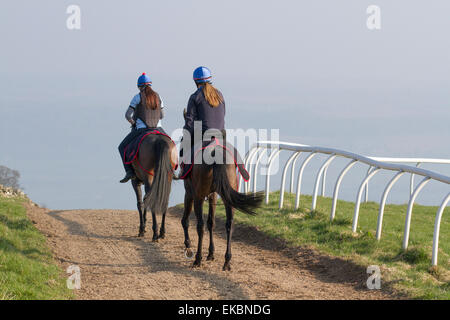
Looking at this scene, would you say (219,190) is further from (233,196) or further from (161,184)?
(161,184)

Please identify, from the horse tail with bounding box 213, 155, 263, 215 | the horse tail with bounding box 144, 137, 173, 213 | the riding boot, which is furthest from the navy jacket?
the riding boot

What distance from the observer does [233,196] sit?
7.13 m

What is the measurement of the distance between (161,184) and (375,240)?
344 cm

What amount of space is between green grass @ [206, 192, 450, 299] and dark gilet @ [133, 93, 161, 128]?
8.29 feet

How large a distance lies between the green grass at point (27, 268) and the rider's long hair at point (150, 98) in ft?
9.74

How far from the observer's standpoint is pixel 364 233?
29.1ft

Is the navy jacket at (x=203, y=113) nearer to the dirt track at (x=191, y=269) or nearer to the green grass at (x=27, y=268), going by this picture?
the dirt track at (x=191, y=269)

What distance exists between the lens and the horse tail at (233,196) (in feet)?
23.3

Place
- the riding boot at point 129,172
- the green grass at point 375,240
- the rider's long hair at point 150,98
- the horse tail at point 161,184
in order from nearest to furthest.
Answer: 1. the green grass at point 375,240
2. the horse tail at point 161,184
3. the rider's long hair at point 150,98
4. the riding boot at point 129,172

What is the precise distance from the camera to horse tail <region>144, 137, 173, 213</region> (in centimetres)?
890

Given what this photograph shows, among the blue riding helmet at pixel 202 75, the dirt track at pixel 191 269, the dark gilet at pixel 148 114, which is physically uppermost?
the blue riding helmet at pixel 202 75

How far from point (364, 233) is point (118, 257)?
385 cm

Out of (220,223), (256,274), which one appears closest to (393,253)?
(256,274)

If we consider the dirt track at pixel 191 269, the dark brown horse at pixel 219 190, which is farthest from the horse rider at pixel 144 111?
the dark brown horse at pixel 219 190
